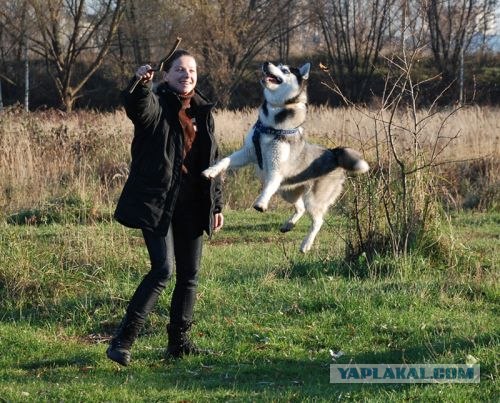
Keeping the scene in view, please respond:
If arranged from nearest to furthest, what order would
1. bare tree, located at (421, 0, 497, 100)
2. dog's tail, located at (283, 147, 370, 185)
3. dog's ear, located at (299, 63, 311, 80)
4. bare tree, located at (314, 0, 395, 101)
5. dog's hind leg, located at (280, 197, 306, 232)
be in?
1. dog's ear, located at (299, 63, 311, 80)
2. dog's tail, located at (283, 147, 370, 185)
3. dog's hind leg, located at (280, 197, 306, 232)
4. bare tree, located at (421, 0, 497, 100)
5. bare tree, located at (314, 0, 395, 101)

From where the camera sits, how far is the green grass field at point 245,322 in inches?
164

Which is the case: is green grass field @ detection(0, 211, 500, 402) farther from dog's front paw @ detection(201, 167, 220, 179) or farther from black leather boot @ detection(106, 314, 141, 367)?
dog's front paw @ detection(201, 167, 220, 179)

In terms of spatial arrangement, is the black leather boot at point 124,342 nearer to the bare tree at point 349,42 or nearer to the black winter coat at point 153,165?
the black winter coat at point 153,165

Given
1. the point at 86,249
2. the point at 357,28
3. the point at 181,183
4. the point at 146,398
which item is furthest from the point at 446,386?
the point at 357,28

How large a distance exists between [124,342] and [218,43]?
22965 mm

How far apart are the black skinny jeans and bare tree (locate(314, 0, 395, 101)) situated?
2523 cm

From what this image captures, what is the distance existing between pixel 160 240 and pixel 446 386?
1890 millimetres

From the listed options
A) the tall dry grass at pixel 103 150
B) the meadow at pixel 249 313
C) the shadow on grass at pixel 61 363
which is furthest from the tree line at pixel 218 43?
the shadow on grass at pixel 61 363

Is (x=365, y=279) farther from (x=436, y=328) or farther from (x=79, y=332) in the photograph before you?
(x=79, y=332)

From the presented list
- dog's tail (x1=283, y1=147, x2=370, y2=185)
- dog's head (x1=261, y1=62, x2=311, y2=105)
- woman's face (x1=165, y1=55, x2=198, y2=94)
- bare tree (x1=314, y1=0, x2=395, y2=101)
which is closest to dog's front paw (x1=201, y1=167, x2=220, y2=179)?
woman's face (x1=165, y1=55, x2=198, y2=94)

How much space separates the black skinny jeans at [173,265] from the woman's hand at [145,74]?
89 centimetres

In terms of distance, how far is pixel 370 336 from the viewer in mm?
5082

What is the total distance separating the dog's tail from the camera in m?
6.02

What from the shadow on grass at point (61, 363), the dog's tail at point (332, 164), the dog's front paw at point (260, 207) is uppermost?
the dog's tail at point (332, 164)
